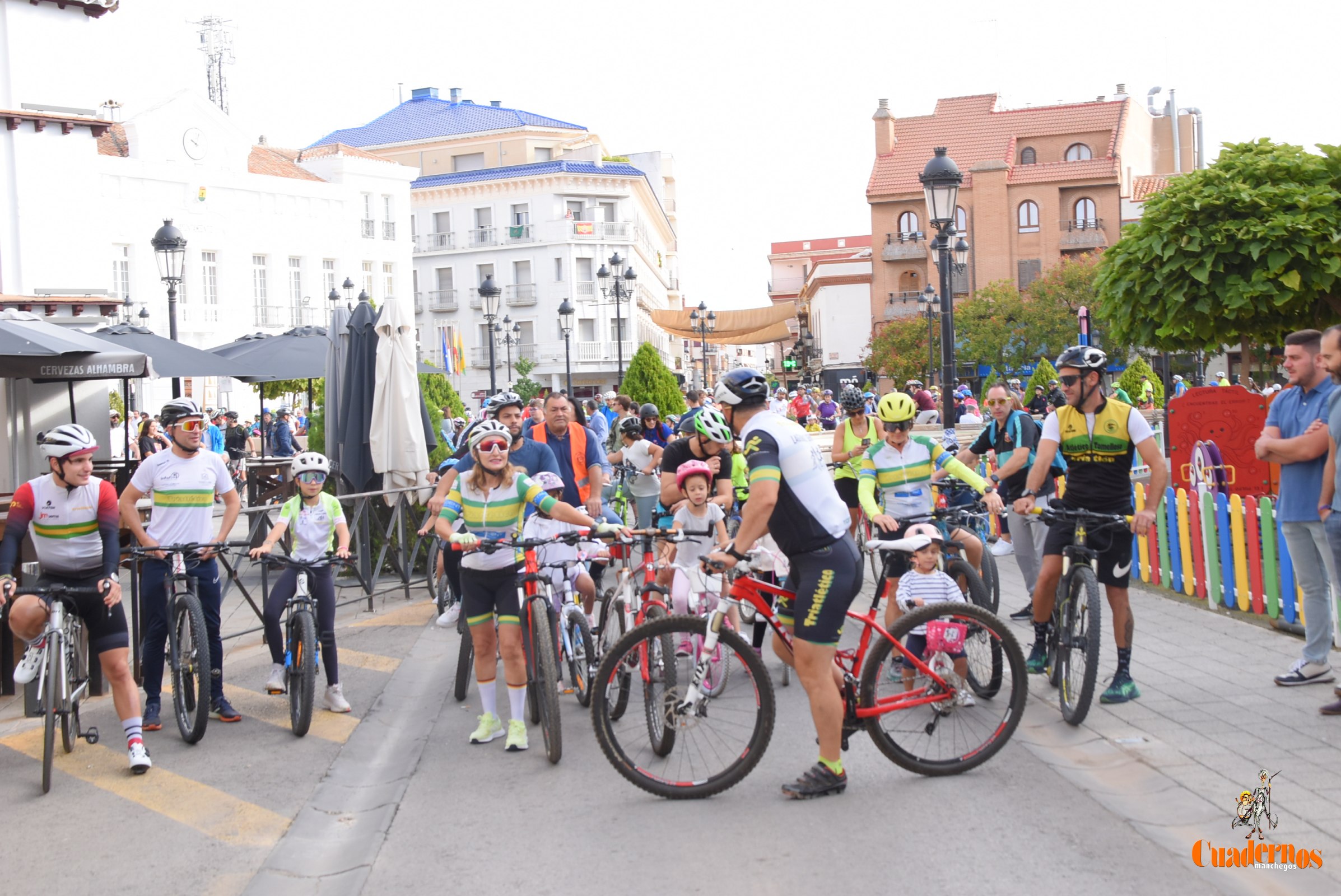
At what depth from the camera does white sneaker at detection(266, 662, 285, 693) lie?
25.0 feet

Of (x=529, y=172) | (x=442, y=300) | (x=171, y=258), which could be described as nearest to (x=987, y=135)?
(x=529, y=172)

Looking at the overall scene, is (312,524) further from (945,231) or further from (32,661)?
(945,231)

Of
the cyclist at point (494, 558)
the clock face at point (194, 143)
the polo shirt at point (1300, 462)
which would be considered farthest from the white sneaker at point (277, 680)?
the clock face at point (194, 143)

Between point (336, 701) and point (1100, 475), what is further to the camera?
point (336, 701)

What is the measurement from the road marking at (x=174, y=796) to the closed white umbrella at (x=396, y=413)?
545 cm

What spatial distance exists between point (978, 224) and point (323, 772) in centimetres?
6162

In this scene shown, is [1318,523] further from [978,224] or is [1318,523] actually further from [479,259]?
[479,259]

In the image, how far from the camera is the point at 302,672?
7.03 m

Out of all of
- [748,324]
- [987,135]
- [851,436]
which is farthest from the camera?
[987,135]

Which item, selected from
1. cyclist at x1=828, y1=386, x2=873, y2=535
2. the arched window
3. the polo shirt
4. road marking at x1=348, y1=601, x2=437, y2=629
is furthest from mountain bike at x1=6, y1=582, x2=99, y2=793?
the arched window

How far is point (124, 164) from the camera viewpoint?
44969 millimetres

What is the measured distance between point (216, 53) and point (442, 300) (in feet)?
57.1

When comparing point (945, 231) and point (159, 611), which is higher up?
point (945, 231)

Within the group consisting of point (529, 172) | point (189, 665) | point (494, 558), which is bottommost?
point (189, 665)
